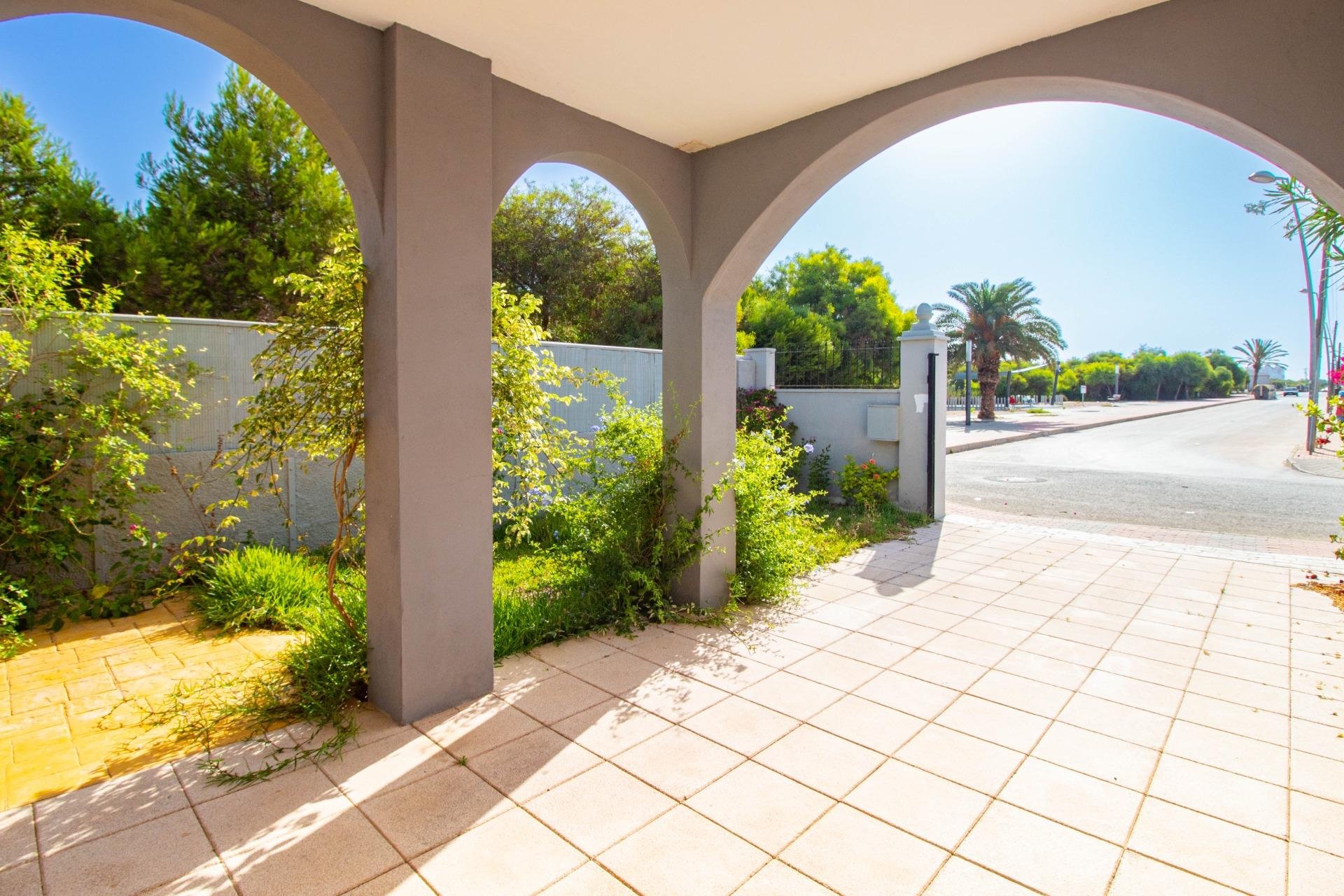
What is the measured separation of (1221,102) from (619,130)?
2646 millimetres

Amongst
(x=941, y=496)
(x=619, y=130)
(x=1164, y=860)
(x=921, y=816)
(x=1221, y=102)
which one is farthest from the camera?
(x=941, y=496)

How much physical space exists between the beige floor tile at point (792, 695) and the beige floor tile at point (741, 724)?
0.05m

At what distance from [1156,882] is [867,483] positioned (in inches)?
217

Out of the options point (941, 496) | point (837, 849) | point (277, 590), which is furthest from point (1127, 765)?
point (941, 496)

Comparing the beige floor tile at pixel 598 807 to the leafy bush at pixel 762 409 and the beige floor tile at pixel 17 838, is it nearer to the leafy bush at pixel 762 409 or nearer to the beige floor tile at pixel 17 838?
the beige floor tile at pixel 17 838

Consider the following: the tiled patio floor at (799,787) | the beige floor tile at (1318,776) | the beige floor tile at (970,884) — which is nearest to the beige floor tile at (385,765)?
the tiled patio floor at (799,787)

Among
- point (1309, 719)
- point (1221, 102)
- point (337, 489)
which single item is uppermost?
point (1221, 102)

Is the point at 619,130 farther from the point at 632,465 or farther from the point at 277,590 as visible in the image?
the point at 277,590

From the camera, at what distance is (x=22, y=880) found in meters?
1.77

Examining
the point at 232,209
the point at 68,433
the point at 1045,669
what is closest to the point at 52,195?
the point at 232,209

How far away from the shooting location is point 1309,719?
2.71m

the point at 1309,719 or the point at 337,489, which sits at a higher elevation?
the point at 337,489

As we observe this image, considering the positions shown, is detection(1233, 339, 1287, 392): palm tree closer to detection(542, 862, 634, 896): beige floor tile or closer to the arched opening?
the arched opening

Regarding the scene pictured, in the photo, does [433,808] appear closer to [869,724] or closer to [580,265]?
[869,724]
